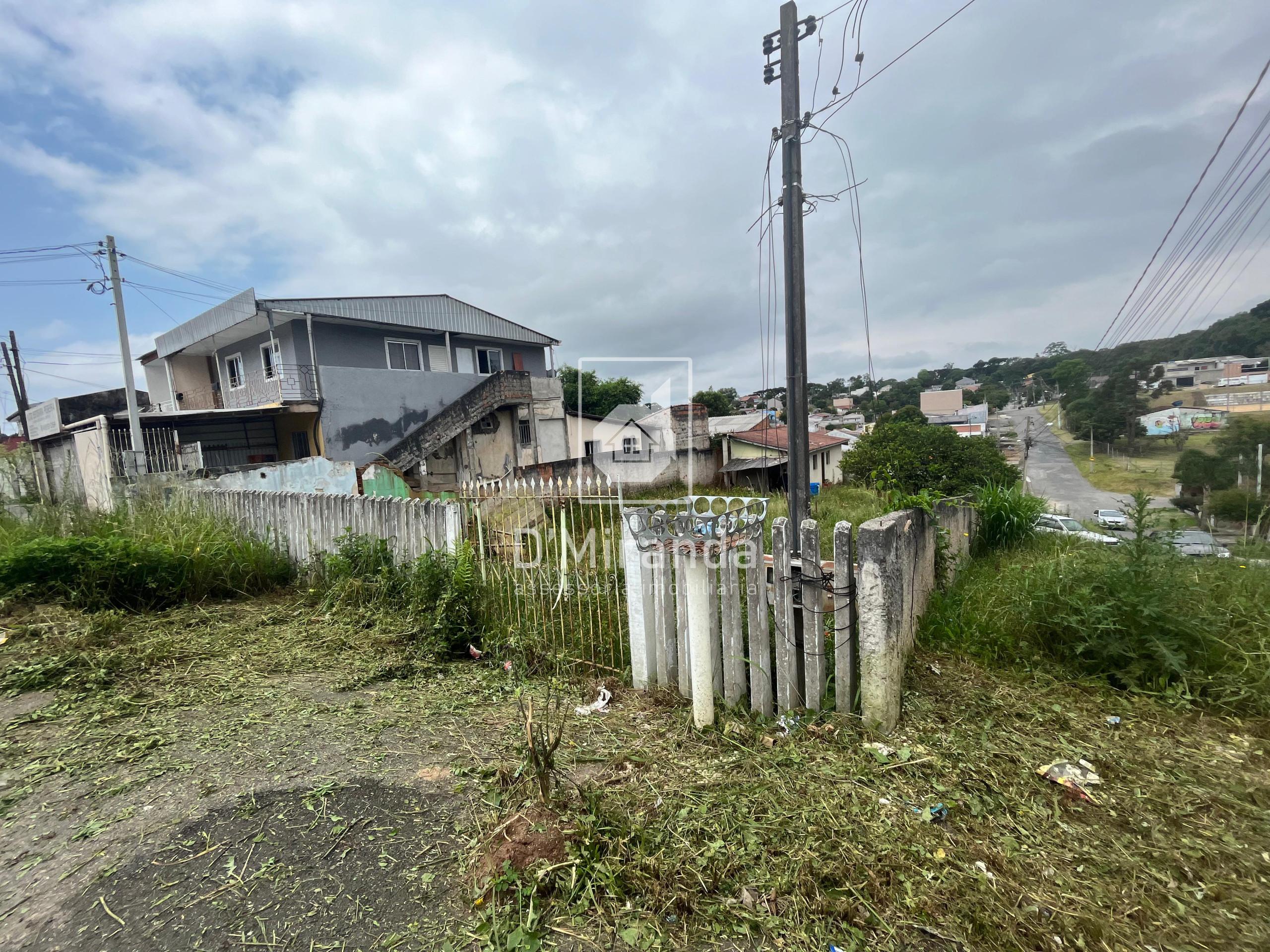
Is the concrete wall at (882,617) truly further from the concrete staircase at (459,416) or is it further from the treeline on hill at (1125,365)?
the concrete staircase at (459,416)

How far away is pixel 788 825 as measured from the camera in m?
2.07

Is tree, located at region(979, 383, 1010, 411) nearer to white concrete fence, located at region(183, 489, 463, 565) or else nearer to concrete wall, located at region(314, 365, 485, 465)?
concrete wall, located at region(314, 365, 485, 465)

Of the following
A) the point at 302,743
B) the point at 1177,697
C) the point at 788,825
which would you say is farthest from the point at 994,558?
the point at 302,743

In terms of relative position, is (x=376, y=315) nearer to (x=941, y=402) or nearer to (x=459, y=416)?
(x=459, y=416)

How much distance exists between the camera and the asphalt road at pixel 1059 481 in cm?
600

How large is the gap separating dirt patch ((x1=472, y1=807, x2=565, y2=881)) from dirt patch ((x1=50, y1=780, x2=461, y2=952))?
0.13m

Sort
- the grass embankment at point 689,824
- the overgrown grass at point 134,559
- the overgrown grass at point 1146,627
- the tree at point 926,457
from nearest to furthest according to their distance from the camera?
the grass embankment at point 689,824 → the overgrown grass at point 1146,627 → the overgrown grass at point 134,559 → the tree at point 926,457

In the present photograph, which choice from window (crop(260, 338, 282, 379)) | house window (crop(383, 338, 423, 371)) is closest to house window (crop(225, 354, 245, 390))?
window (crop(260, 338, 282, 379))

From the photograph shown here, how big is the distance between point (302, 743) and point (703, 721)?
221cm

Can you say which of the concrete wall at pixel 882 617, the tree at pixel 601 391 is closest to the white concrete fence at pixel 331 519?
the concrete wall at pixel 882 617

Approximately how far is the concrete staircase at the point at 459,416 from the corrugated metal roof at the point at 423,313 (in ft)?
12.0

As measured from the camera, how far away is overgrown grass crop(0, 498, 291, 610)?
4770 mm

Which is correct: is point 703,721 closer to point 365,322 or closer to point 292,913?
point 292,913

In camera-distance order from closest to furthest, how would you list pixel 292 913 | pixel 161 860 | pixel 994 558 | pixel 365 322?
pixel 292 913 → pixel 161 860 → pixel 994 558 → pixel 365 322
